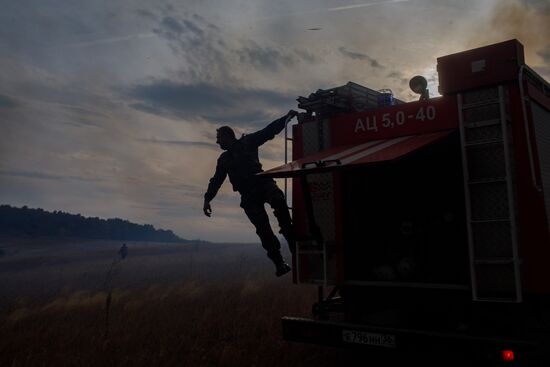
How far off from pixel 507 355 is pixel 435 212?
6.66 ft

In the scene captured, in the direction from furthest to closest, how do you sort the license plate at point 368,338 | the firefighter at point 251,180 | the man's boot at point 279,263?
the firefighter at point 251,180
the man's boot at point 279,263
the license plate at point 368,338

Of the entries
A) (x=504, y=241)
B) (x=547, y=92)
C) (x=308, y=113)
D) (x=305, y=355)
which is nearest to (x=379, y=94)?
(x=308, y=113)

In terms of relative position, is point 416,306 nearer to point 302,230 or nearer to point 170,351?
point 302,230

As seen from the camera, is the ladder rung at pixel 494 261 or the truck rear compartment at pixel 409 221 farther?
the truck rear compartment at pixel 409 221

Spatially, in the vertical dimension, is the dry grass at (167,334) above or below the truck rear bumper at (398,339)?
below

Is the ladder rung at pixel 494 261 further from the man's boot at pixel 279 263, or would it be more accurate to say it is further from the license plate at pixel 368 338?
the man's boot at pixel 279 263

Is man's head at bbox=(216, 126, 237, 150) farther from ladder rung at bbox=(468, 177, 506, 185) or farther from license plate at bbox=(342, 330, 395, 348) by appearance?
ladder rung at bbox=(468, 177, 506, 185)

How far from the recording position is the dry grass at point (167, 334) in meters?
6.06

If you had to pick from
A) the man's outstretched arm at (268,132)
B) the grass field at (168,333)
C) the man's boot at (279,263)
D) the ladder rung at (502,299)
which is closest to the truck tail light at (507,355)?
the ladder rung at (502,299)

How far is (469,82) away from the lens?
455 cm

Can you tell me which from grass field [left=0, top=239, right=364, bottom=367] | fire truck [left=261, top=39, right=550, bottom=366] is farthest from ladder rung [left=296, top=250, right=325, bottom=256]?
grass field [left=0, top=239, right=364, bottom=367]

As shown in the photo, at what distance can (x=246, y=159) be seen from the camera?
6.93m

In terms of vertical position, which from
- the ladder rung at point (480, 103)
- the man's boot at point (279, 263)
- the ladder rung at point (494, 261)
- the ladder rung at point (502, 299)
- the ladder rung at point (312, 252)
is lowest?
the ladder rung at point (502, 299)

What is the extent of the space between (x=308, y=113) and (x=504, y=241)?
3060 millimetres
